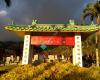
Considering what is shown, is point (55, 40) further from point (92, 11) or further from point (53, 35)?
point (92, 11)

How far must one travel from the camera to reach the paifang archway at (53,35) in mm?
23984

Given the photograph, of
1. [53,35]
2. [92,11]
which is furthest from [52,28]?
[92,11]

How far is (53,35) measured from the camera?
2438 centimetres

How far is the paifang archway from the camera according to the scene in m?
24.0

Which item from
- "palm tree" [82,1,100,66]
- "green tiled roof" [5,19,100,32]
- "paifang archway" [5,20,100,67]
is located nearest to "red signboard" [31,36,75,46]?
"paifang archway" [5,20,100,67]

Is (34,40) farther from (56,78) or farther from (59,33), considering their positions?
(56,78)

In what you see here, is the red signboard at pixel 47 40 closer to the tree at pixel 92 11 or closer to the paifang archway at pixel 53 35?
the paifang archway at pixel 53 35

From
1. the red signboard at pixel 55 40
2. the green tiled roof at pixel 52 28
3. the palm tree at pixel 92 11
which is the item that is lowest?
the red signboard at pixel 55 40

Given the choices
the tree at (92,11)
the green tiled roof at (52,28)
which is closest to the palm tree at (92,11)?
the tree at (92,11)

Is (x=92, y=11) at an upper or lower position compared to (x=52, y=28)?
upper

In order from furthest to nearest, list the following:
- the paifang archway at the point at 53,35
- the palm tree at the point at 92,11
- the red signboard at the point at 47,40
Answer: the palm tree at the point at 92,11, the red signboard at the point at 47,40, the paifang archway at the point at 53,35

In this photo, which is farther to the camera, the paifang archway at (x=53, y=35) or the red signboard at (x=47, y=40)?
the red signboard at (x=47, y=40)

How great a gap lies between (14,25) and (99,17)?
654 inches

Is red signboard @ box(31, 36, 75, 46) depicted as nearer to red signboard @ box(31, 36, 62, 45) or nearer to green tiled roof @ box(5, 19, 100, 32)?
red signboard @ box(31, 36, 62, 45)
